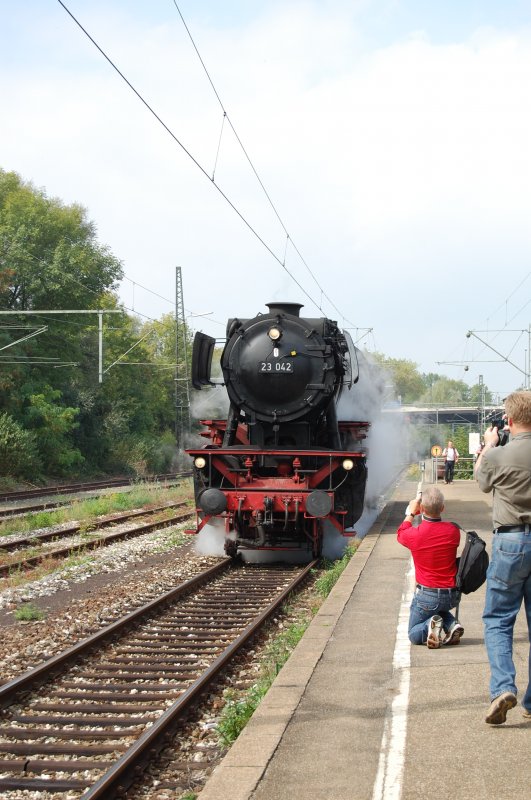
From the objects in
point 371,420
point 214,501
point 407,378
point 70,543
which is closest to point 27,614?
point 214,501

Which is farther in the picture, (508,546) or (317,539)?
(317,539)

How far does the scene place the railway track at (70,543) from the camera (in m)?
12.5

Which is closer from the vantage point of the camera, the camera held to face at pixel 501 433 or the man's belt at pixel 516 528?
the man's belt at pixel 516 528

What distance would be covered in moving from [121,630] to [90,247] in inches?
1413

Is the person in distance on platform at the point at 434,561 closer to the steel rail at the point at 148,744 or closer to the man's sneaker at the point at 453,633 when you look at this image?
the man's sneaker at the point at 453,633

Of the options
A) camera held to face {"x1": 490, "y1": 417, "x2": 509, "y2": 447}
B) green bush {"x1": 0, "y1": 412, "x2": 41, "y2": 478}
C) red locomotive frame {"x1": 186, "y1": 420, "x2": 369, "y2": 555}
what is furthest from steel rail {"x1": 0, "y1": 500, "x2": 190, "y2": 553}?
camera held to face {"x1": 490, "y1": 417, "x2": 509, "y2": 447}

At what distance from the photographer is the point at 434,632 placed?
6461mm

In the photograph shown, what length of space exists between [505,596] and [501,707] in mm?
535

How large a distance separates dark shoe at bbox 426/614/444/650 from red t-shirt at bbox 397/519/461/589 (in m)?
0.25

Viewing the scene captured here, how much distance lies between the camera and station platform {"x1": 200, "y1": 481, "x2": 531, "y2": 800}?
3.98 meters

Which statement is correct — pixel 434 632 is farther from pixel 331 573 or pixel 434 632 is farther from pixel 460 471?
pixel 460 471

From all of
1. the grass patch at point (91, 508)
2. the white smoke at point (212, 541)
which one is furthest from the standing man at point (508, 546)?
the grass patch at point (91, 508)

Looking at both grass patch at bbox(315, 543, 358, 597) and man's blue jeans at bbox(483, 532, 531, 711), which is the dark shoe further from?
grass patch at bbox(315, 543, 358, 597)

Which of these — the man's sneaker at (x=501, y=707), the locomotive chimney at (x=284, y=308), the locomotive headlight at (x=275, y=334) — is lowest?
the man's sneaker at (x=501, y=707)
